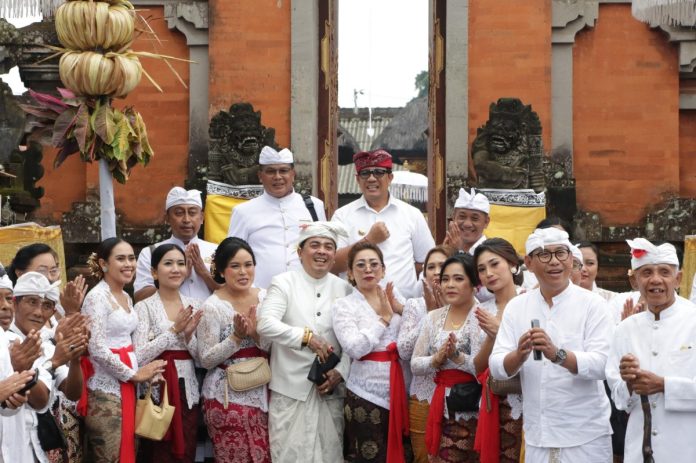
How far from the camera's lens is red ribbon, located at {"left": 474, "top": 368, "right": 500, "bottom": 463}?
25.5ft

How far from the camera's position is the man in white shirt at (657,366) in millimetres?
6977

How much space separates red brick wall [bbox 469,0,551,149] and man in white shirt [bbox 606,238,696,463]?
711cm

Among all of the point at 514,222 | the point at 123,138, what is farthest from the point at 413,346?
the point at 514,222

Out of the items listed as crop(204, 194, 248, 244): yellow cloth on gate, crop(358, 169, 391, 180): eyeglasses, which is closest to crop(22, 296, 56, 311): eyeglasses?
crop(358, 169, 391, 180): eyeglasses

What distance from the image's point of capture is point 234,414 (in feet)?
27.7

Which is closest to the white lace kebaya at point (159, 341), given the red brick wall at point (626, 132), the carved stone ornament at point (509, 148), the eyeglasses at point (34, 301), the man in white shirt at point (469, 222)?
the eyeglasses at point (34, 301)

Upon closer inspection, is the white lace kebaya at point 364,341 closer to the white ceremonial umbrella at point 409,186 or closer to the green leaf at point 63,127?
the green leaf at point 63,127

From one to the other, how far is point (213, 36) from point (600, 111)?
14.9 feet

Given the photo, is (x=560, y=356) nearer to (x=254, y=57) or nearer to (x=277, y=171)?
(x=277, y=171)

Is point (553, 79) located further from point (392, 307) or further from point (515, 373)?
point (515, 373)

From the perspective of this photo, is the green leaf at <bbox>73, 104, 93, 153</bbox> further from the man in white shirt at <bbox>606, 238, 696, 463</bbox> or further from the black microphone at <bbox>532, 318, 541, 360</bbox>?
the man in white shirt at <bbox>606, 238, 696, 463</bbox>

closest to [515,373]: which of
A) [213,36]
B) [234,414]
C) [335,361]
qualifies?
[335,361]

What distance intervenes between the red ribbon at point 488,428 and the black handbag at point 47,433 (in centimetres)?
254

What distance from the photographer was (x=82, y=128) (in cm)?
910
